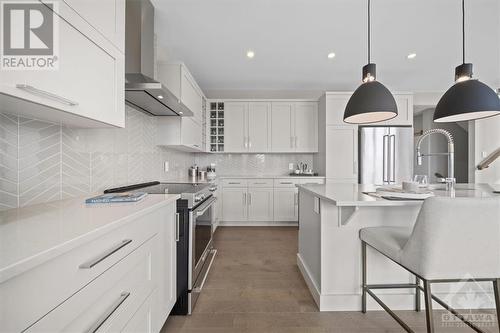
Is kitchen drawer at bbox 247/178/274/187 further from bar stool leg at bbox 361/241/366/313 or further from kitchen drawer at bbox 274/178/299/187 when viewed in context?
bar stool leg at bbox 361/241/366/313

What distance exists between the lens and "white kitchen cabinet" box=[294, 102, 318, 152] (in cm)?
427

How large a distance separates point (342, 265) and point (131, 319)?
142 centimetres

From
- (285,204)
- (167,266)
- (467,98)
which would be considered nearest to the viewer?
(167,266)

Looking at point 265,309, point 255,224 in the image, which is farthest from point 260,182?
point 265,309

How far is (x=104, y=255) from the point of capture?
Result: 0.78 m

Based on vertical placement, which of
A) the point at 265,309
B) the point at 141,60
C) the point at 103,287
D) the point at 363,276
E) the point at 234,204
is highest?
the point at 141,60

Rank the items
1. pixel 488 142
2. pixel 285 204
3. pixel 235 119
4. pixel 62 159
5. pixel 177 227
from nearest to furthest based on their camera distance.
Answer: pixel 62 159 → pixel 177 227 → pixel 285 204 → pixel 235 119 → pixel 488 142

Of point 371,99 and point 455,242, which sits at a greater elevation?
point 371,99

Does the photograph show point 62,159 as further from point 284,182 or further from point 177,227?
point 284,182

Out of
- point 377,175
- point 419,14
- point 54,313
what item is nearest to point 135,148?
point 54,313

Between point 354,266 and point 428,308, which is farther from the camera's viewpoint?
point 354,266

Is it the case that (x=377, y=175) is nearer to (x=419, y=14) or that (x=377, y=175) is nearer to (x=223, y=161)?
(x=419, y=14)

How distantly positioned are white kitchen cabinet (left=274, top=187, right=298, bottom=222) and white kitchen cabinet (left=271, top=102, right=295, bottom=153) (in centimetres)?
82

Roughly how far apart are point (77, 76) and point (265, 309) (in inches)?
A: 75.6
